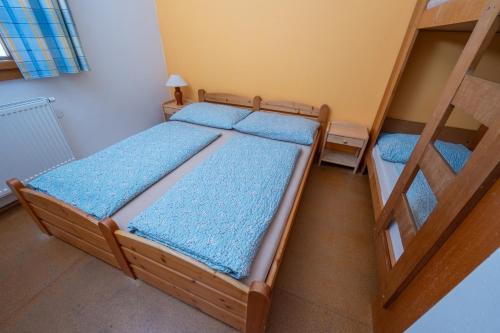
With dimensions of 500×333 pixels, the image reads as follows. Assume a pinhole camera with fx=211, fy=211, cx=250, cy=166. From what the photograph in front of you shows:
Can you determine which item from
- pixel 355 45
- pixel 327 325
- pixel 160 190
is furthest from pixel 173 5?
pixel 327 325

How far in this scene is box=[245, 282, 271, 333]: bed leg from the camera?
0.79 m

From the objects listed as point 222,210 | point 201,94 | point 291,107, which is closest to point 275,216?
point 222,210

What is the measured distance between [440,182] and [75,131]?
9.34 feet

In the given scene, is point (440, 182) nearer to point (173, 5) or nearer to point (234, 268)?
point (234, 268)

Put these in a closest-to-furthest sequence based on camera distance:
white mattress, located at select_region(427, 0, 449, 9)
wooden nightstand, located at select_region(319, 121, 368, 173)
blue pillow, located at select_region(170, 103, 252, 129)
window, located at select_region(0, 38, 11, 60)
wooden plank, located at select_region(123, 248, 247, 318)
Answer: wooden plank, located at select_region(123, 248, 247, 318)
white mattress, located at select_region(427, 0, 449, 9)
window, located at select_region(0, 38, 11, 60)
wooden nightstand, located at select_region(319, 121, 368, 173)
blue pillow, located at select_region(170, 103, 252, 129)

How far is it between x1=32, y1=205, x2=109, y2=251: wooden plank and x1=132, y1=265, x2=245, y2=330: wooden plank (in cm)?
26

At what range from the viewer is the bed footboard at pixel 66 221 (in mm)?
1212

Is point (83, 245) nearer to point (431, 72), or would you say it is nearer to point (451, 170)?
point (451, 170)

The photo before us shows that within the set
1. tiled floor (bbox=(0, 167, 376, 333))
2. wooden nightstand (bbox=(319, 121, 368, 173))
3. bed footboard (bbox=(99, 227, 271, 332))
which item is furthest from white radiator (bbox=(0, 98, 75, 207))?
wooden nightstand (bbox=(319, 121, 368, 173))

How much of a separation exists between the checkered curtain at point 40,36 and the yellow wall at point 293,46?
3.88ft

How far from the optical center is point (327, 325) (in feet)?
3.80

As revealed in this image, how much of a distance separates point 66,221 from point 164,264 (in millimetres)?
779

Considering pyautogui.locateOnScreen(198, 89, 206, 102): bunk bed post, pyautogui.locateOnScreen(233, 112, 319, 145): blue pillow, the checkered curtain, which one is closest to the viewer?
the checkered curtain

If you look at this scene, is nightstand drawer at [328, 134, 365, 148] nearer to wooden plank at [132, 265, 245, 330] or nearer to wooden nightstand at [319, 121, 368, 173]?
wooden nightstand at [319, 121, 368, 173]
